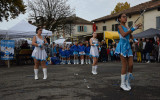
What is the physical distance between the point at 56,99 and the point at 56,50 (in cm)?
1411

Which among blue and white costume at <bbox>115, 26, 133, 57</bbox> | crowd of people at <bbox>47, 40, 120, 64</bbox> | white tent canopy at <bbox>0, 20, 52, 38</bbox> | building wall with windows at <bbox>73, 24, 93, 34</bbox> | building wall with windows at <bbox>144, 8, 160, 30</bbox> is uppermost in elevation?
building wall with windows at <bbox>73, 24, 93, 34</bbox>

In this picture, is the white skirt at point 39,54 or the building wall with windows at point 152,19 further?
the building wall with windows at point 152,19

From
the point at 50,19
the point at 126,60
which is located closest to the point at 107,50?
the point at 126,60

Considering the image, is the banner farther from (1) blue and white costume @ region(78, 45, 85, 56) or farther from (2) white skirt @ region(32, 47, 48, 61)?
(2) white skirt @ region(32, 47, 48, 61)

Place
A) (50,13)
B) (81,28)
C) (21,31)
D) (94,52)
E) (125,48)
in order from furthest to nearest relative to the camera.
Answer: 1. (81,28)
2. (50,13)
3. (21,31)
4. (94,52)
5. (125,48)

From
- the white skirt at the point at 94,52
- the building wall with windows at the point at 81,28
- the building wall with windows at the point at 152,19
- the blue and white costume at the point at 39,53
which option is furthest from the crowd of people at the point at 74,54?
the building wall with windows at the point at 81,28

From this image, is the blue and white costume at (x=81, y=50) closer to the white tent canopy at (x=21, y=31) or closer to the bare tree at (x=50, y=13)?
the white tent canopy at (x=21, y=31)

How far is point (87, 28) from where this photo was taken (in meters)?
60.3

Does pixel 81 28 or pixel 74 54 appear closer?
pixel 74 54

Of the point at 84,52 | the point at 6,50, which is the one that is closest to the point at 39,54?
the point at 6,50

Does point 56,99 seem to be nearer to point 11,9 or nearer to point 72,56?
point 72,56

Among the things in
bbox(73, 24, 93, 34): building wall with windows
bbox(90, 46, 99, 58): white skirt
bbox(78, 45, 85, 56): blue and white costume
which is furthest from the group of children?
bbox(73, 24, 93, 34): building wall with windows

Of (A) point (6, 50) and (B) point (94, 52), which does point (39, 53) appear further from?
(A) point (6, 50)

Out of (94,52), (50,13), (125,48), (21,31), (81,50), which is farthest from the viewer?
(50,13)
